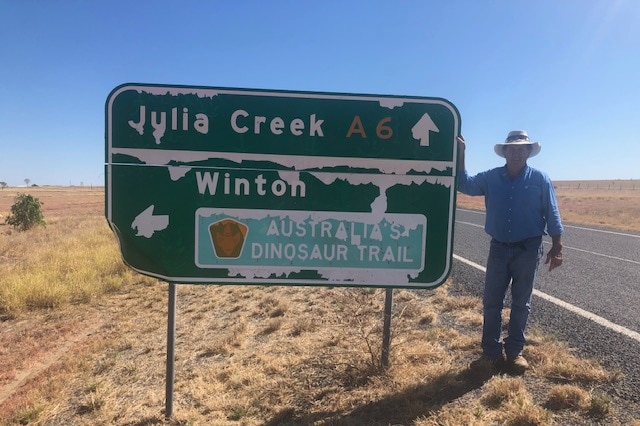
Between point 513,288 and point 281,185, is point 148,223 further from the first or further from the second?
point 513,288

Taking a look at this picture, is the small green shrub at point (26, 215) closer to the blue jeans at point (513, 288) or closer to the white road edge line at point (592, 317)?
the white road edge line at point (592, 317)

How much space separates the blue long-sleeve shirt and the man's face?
0.23ft

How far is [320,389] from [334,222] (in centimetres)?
124

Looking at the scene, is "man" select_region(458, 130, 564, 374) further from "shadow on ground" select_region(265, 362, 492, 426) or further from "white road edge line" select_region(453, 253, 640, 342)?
"white road edge line" select_region(453, 253, 640, 342)

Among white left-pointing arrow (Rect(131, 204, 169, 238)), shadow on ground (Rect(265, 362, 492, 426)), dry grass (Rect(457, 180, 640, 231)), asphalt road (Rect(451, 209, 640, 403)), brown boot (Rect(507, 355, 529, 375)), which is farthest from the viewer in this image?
dry grass (Rect(457, 180, 640, 231))

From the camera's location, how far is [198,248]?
2762mm

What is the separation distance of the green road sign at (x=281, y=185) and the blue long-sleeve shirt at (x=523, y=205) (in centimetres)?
59

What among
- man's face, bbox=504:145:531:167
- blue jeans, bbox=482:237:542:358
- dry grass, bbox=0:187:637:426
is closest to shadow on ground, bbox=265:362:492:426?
dry grass, bbox=0:187:637:426

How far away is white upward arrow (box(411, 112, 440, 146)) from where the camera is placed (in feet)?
9.06

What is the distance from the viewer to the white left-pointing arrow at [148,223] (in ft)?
8.86

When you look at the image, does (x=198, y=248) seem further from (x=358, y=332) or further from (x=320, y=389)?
(x=358, y=332)

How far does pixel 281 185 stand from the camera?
2.75m

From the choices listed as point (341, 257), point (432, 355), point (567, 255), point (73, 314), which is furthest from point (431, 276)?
point (567, 255)

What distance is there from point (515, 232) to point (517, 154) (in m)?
0.60
